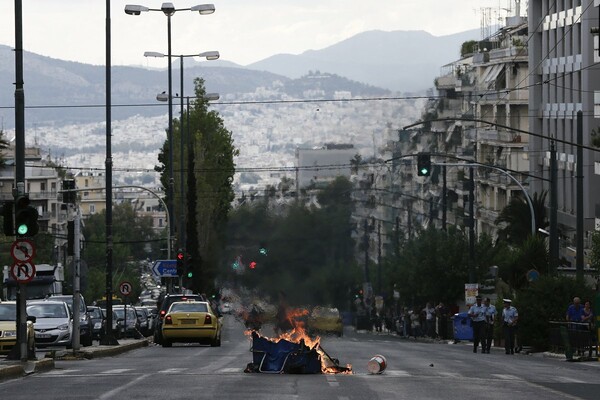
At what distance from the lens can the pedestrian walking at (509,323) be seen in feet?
143

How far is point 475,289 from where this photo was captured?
61.8m

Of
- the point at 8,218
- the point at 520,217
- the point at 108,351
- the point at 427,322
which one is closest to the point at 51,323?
the point at 108,351

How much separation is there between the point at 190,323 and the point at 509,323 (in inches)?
381

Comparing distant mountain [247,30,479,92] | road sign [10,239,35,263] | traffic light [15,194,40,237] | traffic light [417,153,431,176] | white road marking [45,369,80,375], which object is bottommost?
white road marking [45,369,80,375]

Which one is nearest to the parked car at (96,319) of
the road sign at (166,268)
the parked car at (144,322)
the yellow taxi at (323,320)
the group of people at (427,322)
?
the parked car at (144,322)

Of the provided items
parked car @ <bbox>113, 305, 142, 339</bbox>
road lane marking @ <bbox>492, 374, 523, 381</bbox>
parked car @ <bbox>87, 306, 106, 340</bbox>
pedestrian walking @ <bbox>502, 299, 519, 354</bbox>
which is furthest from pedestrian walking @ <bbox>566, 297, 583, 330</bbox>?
parked car @ <bbox>113, 305, 142, 339</bbox>

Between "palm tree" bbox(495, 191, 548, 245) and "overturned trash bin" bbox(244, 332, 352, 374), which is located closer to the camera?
"overturned trash bin" bbox(244, 332, 352, 374)

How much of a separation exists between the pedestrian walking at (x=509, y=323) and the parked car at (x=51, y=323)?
42.0 feet

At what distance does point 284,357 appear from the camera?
28031 mm

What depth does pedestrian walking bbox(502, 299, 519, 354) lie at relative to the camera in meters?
43.7

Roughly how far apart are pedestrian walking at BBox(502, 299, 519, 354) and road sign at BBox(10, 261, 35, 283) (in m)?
17.8

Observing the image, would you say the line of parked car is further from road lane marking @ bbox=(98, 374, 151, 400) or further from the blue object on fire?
road lane marking @ bbox=(98, 374, 151, 400)

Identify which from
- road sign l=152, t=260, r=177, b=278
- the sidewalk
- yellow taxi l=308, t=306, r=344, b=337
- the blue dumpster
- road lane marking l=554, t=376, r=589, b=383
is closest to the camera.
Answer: road lane marking l=554, t=376, r=589, b=383

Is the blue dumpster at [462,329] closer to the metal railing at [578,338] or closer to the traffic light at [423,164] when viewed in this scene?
the traffic light at [423,164]
